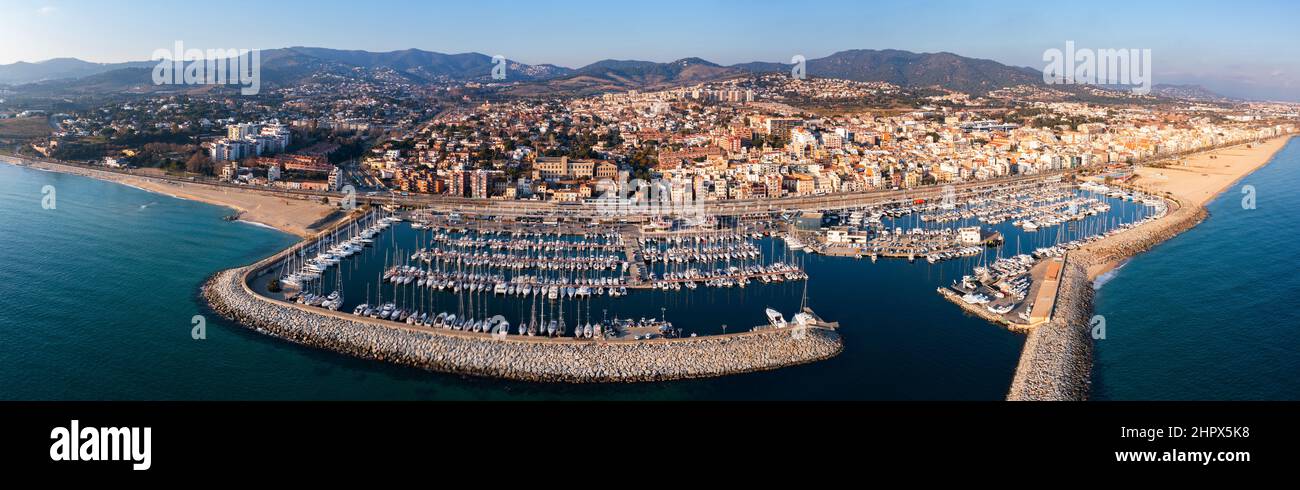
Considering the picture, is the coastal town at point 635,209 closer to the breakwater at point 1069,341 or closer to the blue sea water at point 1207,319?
the breakwater at point 1069,341

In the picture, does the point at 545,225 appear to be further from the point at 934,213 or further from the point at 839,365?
the point at 934,213

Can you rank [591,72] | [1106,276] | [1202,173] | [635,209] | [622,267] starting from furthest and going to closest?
[591,72]
[1202,173]
[635,209]
[622,267]
[1106,276]

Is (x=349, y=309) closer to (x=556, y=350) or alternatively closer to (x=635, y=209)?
(x=556, y=350)

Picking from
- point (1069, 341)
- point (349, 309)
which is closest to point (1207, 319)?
point (1069, 341)

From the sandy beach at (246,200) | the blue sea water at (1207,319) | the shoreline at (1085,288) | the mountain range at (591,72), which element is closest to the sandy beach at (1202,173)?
the shoreline at (1085,288)

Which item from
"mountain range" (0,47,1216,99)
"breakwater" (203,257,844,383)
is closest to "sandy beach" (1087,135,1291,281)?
"breakwater" (203,257,844,383)

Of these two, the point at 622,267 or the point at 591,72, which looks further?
the point at 591,72
